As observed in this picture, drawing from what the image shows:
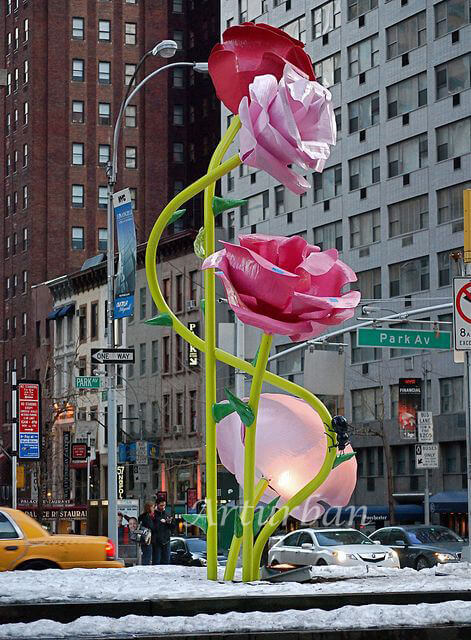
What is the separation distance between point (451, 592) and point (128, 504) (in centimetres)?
2980

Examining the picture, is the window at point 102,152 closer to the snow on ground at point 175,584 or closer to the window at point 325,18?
the window at point 325,18

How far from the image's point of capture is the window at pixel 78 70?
106 metres

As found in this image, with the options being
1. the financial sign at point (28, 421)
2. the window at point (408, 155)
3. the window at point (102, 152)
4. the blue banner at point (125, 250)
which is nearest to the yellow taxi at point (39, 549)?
the blue banner at point (125, 250)

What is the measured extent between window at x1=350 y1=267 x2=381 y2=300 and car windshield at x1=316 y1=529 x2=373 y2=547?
35491 millimetres

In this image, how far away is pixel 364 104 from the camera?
7125cm

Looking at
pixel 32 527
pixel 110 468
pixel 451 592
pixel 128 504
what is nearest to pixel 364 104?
pixel 128 504

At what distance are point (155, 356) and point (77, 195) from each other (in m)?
24.5

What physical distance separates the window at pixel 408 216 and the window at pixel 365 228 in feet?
4.13

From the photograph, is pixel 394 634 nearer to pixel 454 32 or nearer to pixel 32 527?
pixel 32 527

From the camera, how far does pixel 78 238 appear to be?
105 m

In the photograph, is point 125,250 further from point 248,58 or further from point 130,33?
point 130,33

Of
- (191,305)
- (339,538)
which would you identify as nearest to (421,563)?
(339,538)

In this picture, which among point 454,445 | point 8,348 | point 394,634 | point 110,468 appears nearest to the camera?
point 394,634

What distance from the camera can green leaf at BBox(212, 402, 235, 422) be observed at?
55.7 ft
